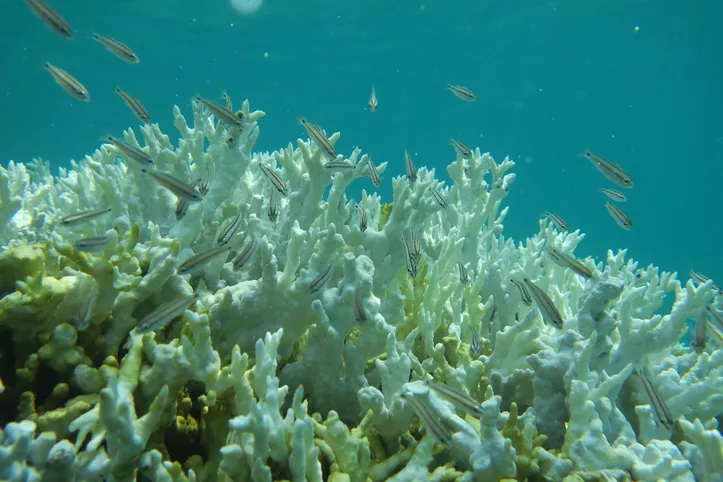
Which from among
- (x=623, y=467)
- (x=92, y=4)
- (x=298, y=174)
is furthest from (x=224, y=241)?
(x=92, y=4)

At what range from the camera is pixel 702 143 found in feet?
280

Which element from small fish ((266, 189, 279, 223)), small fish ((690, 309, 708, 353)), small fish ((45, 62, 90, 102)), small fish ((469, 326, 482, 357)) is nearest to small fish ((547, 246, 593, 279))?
small fish ((690, 309, 708, 353))

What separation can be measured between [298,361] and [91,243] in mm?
1368

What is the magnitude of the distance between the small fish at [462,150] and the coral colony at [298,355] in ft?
5.02

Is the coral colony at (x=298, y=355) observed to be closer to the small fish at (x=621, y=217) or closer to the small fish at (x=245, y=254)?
the small fish at (x=245, y=254)

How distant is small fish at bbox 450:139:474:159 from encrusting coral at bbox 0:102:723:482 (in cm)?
154

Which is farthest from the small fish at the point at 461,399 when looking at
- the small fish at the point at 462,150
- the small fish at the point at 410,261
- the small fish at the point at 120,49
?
the small fish at the point at 120,49

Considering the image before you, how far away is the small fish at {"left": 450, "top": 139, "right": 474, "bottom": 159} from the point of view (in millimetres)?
4986

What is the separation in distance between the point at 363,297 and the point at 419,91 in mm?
69382

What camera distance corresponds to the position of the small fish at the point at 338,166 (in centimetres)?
335

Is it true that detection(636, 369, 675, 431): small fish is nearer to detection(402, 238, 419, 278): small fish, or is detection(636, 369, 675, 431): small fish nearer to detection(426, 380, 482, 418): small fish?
detection(426, 380, 482, 418): small fish

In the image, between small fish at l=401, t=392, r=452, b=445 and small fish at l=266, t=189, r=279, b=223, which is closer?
small fish at l=401, t=392, r=452, b=445

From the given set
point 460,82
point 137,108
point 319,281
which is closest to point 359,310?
point 319,281

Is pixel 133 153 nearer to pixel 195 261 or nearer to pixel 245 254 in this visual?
pixel 245 254
